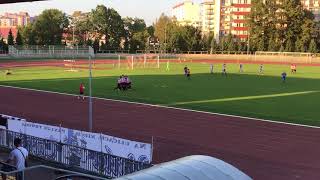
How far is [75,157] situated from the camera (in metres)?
16.9

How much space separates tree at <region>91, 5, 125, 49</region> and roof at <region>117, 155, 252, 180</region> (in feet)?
448

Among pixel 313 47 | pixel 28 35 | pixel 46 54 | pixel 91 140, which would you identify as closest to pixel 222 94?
pixel 91 140

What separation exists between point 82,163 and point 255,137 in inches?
367

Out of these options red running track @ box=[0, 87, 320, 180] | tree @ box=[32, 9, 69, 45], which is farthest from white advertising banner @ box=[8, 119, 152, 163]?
tree @ box=[32, 9, 69, 45]

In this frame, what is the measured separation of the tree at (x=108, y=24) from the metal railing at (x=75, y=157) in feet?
408

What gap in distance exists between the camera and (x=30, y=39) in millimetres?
126438

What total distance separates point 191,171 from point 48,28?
421 feet

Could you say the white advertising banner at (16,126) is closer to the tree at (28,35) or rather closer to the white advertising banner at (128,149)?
the white advertising banner at (128,149)

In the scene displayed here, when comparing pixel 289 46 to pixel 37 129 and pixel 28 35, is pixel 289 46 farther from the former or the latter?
pixel 37 129

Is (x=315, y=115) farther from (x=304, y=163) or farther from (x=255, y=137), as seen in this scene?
(x=304, y=163)

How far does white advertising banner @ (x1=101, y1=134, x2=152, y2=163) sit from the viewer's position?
49.9 ft

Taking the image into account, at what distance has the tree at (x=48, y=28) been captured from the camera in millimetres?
127656

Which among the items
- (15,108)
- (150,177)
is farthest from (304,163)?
(15,108)

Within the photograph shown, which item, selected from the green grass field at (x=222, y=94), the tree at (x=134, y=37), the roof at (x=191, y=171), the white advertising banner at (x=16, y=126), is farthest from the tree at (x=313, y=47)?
the roof at (x=191, y=171)
